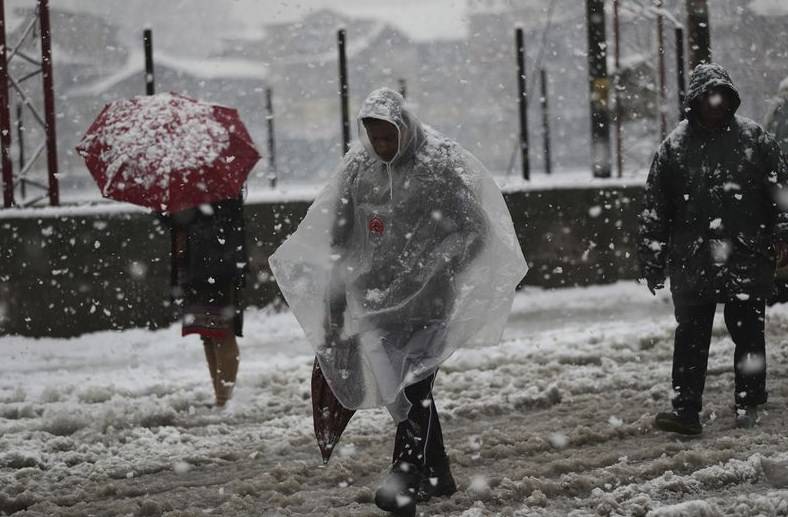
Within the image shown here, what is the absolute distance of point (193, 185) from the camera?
639 cm

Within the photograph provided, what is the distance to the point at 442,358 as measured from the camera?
4.62m

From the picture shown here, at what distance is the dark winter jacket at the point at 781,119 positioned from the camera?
8.03m

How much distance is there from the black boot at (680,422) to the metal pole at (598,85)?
6.50 metres

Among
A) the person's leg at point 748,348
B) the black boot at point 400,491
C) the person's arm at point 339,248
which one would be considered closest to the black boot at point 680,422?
the person's leg at point 748,348

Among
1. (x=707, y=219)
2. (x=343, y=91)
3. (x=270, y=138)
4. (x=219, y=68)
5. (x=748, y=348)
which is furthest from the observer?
(x=219, y=68)

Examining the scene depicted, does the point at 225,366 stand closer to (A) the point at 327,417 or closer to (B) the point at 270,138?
(A) the point at 327,417

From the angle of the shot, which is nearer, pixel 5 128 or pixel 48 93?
pixel 5 128

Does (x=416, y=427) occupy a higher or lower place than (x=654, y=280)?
lower

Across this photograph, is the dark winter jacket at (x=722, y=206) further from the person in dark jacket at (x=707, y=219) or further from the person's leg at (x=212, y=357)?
the person's leg at (x=212, y=357)

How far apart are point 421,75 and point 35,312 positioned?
104 feet

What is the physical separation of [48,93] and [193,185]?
4238 millimetres

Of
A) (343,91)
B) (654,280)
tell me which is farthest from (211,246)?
(343,91)

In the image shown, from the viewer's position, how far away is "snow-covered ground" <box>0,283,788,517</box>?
4.84m

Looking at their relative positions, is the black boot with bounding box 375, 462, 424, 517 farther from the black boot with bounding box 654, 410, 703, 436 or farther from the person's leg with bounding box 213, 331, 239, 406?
the person's leg with bounding box 213, 331, 239, 406
